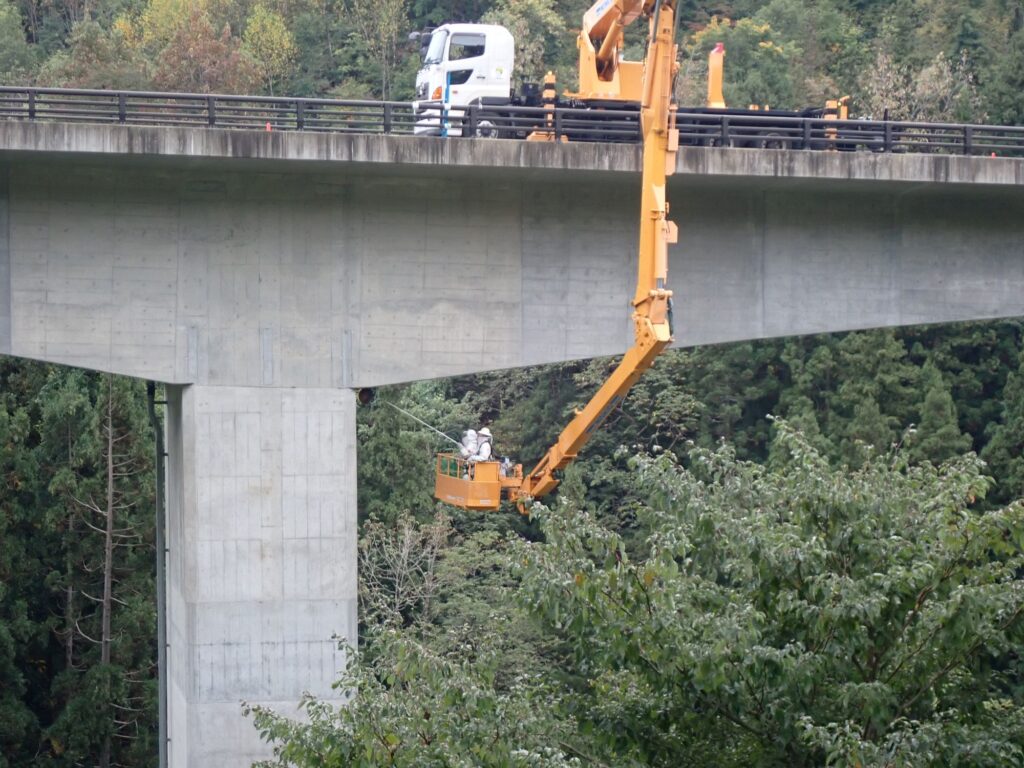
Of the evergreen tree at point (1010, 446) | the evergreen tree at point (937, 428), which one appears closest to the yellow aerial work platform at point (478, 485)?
the evergreen tree at point (1010, 446)

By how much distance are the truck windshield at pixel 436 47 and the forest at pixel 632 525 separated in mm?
7856

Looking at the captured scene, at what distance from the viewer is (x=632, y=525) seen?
44.8 meters

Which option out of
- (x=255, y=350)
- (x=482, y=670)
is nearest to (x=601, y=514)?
(x=255, y=350)

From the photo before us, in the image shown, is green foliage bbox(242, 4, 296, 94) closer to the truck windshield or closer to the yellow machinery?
the truck windshield

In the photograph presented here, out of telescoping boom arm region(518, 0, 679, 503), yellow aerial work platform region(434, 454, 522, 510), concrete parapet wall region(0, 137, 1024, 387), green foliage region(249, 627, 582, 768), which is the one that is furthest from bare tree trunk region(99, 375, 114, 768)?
green foliage region(249, 627, 582, 768)

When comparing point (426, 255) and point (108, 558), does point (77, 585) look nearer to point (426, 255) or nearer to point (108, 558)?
point (108, 558)

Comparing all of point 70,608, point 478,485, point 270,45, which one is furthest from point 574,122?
point 270,45

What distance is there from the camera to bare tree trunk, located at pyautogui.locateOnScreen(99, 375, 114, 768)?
35531 millimetres

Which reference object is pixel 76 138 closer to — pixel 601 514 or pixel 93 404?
pixel 93 404

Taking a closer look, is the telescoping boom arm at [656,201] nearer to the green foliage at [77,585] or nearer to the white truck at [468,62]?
the white truck at [468,62]

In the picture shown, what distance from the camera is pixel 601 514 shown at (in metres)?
46.1

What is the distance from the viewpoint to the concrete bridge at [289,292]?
1911 cm

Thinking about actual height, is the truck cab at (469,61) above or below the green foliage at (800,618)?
above

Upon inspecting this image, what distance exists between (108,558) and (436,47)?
13.6m
